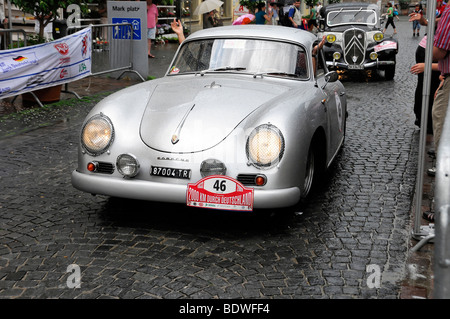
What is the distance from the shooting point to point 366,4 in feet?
57.1

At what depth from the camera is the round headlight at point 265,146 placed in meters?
4.59

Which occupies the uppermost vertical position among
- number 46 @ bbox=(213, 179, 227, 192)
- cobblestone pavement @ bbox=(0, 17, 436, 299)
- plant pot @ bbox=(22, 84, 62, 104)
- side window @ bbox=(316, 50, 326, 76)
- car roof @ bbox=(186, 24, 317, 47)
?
car roof @ bbox=(186, 24, 317, 47)

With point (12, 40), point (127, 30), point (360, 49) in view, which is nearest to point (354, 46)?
point (360, 49)

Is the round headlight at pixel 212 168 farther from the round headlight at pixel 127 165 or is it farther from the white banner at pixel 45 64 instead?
the white banner at pixel 45 64

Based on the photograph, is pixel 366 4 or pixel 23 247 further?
pixel 366 4

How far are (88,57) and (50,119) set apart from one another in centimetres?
286

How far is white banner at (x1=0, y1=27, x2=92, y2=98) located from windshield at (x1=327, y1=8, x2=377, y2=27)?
7.65 metres

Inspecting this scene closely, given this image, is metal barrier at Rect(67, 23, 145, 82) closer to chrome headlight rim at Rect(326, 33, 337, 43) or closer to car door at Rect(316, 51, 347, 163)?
chrome headlight rim at Rect(326, 33, 337, 43)

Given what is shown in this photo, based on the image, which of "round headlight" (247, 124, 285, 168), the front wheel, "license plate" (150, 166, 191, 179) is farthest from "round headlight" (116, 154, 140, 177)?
the front wheel

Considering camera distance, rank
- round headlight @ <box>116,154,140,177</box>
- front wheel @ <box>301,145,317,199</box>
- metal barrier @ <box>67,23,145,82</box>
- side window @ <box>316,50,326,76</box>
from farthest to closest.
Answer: metal barrier @ <box>67,23,145,82</box> < side window @ <box>316,50,326,76</box> < front wheel @ <box>301,145,317,199</box> < round headlight @ <box>116,154,140,177</box>

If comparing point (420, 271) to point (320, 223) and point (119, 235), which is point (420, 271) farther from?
point (119, 235)

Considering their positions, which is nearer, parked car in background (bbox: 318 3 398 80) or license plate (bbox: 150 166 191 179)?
license plate (bbox: 150 166 191 179)

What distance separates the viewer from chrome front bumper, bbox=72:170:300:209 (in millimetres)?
4543
